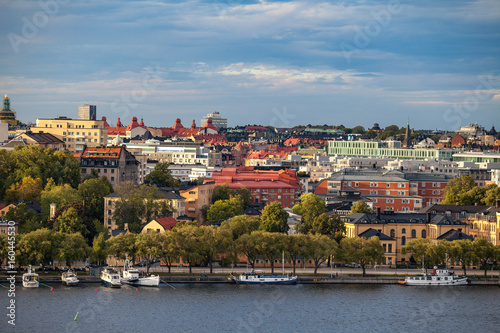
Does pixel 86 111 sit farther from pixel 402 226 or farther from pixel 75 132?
pixel 402 226

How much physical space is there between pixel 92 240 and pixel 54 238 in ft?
19.8

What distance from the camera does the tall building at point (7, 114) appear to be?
14550cm

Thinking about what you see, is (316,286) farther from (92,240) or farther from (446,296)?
(92,240)

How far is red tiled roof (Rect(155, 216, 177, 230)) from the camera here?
221 ft

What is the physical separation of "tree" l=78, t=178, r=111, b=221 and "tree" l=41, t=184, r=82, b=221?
746mm

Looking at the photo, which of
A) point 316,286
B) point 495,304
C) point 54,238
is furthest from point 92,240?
point 495,304

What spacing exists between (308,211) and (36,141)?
113 feet

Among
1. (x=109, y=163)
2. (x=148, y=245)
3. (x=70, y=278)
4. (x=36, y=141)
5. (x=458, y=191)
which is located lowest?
(x=70, y=278)

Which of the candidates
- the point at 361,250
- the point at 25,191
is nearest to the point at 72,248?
the point at 25,191

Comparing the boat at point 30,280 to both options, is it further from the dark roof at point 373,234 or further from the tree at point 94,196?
the dark roof at point 373,234

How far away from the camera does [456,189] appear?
9850cm

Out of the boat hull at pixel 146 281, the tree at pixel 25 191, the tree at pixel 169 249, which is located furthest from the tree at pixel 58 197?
the boat hull at pixel 146 281

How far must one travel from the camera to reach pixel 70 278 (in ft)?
188

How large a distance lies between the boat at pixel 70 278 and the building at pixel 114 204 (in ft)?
43.7
